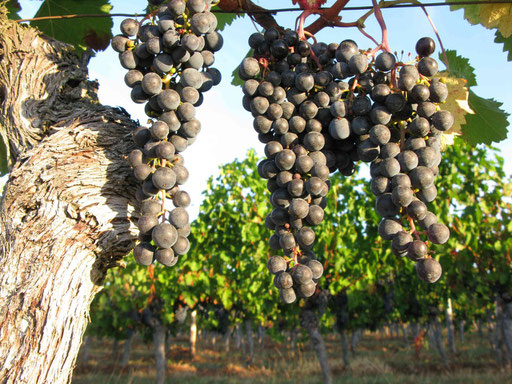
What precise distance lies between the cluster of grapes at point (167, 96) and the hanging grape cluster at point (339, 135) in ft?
0.59

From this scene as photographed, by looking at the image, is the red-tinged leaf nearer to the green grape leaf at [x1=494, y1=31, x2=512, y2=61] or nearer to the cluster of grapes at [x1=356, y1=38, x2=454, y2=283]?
the cluster of grapes at [x1=356, y1=38, x2=454, y2=283]

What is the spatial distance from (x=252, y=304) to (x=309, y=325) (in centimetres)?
258

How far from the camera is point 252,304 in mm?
11891

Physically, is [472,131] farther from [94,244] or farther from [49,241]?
[49,241]

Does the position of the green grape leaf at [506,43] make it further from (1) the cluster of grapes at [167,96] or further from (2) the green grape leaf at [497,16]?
(1) the cluster of grapes at [167,96]

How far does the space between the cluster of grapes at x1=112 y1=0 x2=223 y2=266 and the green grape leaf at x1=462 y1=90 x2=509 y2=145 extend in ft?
4.03

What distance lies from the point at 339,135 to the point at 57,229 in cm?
96

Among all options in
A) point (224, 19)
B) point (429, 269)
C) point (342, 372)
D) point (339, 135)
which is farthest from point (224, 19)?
point (342, 372)

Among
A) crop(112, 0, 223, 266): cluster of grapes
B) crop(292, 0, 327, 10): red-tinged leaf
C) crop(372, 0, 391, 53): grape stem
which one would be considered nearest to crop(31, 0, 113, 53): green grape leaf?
crop(112, 0, 223, 266): cluster of grapes

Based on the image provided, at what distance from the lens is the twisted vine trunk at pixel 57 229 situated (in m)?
1.22

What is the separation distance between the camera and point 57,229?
131 centimetres

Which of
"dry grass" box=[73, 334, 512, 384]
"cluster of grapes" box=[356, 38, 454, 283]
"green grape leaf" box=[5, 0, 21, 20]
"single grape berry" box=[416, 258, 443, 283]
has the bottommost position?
"dry grass" box=[73, 334, 512, 384]

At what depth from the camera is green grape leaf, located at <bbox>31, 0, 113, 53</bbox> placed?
2383 millimetres

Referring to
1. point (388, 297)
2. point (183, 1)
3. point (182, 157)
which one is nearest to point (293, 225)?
point (182, 157)
